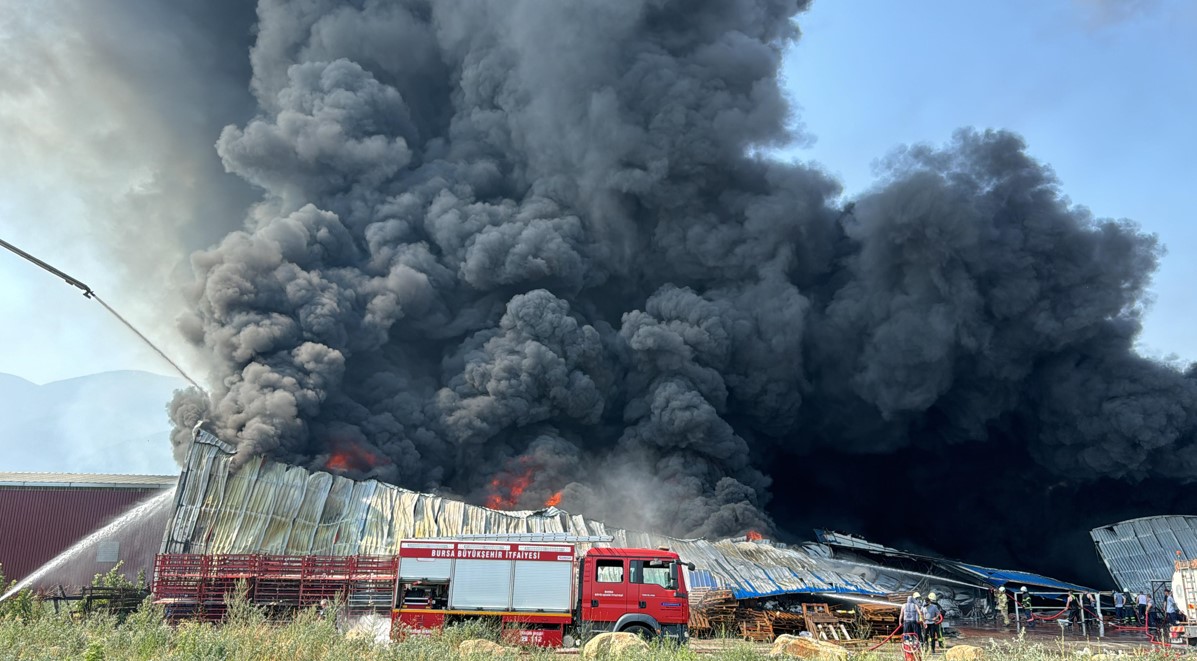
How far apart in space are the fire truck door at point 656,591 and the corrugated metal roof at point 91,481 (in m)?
26.2

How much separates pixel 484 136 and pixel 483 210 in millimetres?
6829

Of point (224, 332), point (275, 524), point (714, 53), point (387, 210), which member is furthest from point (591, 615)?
point (714, 53)

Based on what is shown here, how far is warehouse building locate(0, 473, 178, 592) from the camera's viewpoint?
122 feet

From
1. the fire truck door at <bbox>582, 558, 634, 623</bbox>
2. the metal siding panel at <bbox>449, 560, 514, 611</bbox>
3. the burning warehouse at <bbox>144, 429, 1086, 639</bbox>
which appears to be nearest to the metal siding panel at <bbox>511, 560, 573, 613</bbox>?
the metal siding panel at <bbox>449, 560, 514, 611</bbox>

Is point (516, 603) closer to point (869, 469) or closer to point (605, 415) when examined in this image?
point (605, 415)

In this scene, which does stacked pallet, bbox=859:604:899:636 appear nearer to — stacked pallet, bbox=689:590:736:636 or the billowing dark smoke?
stacked pallet, bbox=689:590:736:636

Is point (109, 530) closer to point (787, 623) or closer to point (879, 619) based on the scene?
point (787, 623)

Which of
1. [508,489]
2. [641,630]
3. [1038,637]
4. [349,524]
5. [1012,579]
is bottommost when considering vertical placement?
[1038,637]

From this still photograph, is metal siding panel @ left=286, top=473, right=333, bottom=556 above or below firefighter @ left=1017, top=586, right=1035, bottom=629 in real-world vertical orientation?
above

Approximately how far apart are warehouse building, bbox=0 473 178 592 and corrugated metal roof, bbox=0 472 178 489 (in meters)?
0.04

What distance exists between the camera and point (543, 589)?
74.0 ft

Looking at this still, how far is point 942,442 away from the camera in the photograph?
179 ft

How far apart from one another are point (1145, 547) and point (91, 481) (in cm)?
4821

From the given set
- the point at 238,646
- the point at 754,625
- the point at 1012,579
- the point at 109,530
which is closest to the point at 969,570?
the point at 1012,579
